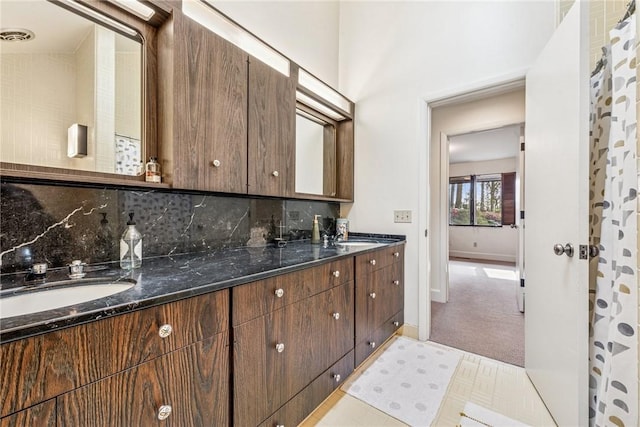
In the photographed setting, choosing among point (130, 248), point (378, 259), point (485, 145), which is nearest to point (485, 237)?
point (485, 145)

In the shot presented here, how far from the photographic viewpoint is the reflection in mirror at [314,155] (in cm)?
219

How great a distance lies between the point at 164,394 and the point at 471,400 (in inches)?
64.5

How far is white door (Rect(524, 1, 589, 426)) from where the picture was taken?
1.17 m

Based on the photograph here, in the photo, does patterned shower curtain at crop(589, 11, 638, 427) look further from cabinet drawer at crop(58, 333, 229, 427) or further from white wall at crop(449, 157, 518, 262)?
white wall at crop(449, 157, 518, 262)

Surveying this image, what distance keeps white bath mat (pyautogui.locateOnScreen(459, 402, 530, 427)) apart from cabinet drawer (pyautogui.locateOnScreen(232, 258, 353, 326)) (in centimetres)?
95

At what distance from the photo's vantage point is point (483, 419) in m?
1.41

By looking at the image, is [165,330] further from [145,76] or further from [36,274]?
[145,76]

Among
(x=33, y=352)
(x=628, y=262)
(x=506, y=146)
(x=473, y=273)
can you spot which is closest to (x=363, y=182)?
(x=628, y=262)

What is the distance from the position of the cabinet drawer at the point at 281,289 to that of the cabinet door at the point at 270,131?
1.99 ft

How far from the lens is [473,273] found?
4.93 meters

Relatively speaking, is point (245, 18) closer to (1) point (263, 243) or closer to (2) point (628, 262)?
(1) point (263, 243)

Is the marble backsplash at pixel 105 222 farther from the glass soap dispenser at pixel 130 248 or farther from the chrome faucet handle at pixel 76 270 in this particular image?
the chrome faucet handle at pixel 76 270

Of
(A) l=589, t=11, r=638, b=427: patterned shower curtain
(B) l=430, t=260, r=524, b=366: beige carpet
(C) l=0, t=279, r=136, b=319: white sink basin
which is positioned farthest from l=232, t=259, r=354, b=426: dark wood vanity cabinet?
(B) l=430, t=260, r=524, b=366: beige carpet

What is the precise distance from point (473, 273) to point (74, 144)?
5.60 metres
